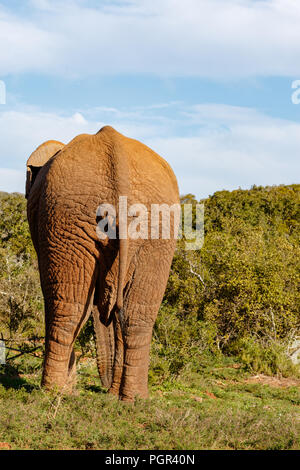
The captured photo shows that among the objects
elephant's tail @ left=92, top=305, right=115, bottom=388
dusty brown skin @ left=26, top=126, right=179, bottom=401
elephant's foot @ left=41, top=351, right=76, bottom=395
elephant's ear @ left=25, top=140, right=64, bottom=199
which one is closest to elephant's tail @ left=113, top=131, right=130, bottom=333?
dusty brown skin @ left=26, top=126, right=179, bottom=401

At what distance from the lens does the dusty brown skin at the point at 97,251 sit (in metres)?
4.50

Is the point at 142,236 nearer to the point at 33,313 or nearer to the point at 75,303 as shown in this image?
the point at 75,303

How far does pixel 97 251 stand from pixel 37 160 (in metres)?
1.56

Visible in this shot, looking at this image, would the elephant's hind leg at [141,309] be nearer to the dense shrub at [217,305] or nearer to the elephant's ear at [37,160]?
the elephant's ear at [37,160]

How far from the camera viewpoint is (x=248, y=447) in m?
4.08

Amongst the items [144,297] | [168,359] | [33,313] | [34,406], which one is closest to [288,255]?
[168,359]

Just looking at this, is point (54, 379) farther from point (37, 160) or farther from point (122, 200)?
point (37, 160)

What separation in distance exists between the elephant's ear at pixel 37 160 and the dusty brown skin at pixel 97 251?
474 mm

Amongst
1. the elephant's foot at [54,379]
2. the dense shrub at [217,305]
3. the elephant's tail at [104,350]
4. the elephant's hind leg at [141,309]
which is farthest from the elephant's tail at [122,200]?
the dense shrub at [217,305]

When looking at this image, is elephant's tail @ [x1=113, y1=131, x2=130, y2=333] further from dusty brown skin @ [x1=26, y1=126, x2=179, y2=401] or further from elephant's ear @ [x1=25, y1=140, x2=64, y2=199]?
elephant's ear @ [x1=25, y1=140, x2=64, y2=199]

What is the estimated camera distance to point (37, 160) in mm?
5594

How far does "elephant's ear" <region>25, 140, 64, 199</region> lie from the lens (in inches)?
220

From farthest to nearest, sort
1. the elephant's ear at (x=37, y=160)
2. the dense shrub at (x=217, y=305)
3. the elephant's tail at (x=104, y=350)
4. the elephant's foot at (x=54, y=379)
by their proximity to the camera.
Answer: the dense shrub at (x=217, y=305)
the elephant's tail at (x=104, y=350)
the elephant's ear at (x=37, y=160)
the elephant's foot at (x=54, y=379)

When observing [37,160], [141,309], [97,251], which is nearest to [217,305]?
[141,309]
